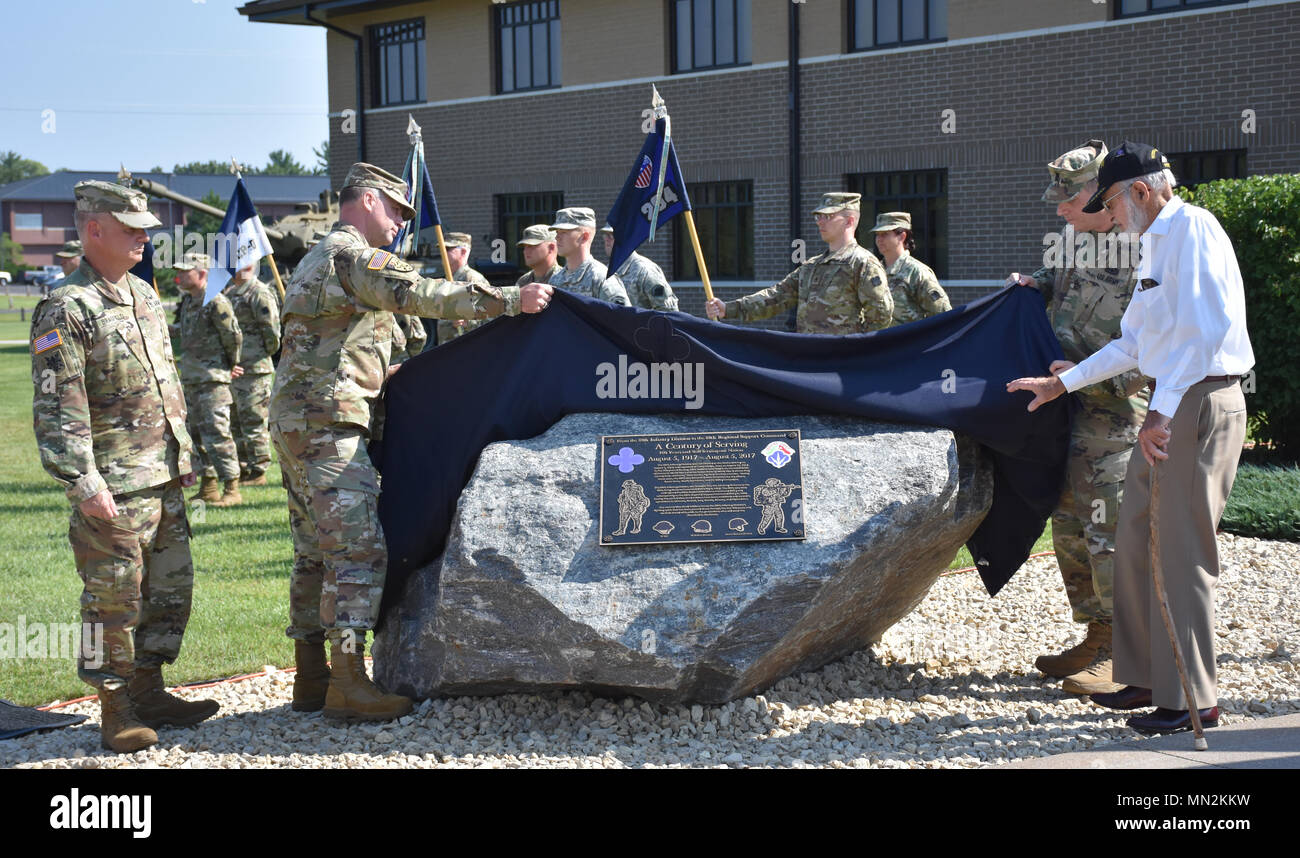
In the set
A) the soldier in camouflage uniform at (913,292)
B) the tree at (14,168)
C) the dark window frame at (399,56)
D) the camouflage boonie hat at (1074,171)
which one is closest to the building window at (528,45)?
the dark window frame at (399,56)

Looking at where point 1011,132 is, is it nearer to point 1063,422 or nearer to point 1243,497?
point 1243,497

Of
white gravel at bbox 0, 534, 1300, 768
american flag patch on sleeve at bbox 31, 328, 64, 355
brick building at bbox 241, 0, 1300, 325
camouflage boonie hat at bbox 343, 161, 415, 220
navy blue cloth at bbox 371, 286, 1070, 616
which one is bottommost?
white gravel at bbox 0, 534, 1300, 768

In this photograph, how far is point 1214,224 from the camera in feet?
16.3

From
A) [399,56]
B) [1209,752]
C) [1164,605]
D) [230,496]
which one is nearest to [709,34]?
[399,56]

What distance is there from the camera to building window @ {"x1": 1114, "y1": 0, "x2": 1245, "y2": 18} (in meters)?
15.2

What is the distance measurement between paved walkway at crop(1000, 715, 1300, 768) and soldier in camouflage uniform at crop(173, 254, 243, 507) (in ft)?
28.5

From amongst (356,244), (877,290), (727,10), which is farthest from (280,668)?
(727,10)

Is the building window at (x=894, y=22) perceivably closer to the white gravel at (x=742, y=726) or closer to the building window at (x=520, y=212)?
the building window at (x=520, y=212)

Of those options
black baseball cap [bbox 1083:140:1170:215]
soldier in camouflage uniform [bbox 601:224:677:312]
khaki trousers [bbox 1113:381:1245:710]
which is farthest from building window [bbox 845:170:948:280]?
khaki trousers [bbox 1113:381:1245:710]

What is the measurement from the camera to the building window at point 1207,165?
15.1 metres

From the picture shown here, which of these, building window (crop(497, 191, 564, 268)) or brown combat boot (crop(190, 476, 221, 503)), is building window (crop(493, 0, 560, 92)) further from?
brown combat boot (crop(190, 476, 221, 503))

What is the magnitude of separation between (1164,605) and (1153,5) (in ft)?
43.0
